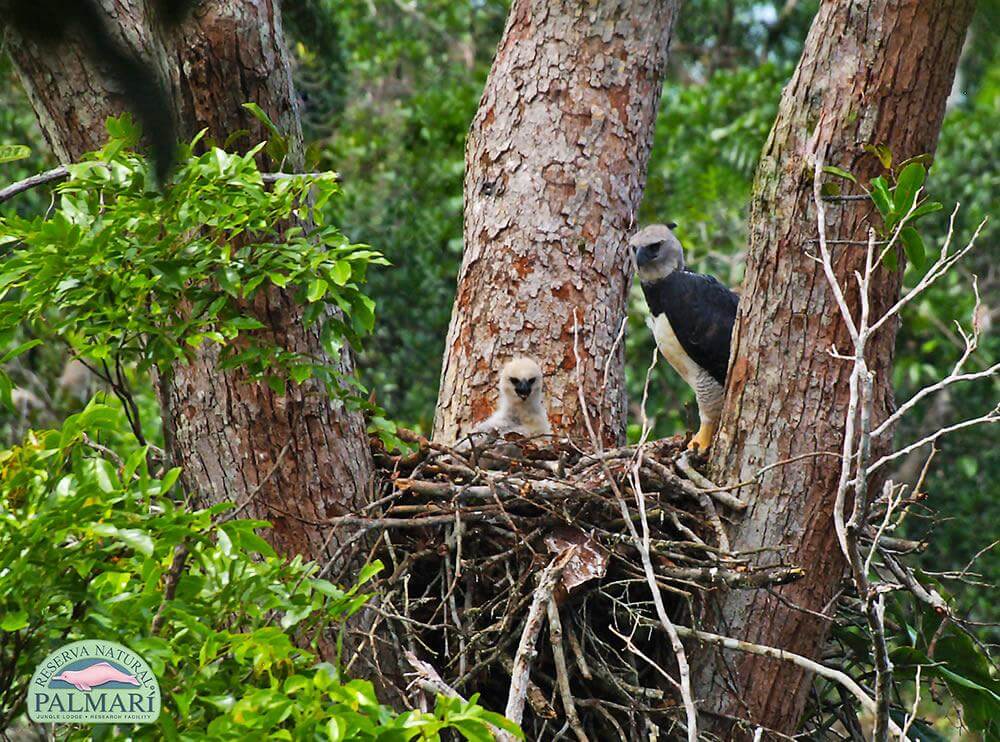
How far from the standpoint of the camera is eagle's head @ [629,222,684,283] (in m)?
5.10

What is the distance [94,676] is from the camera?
2.20m

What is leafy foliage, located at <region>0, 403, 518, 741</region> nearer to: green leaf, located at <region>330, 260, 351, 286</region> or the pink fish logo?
the pink fish logo

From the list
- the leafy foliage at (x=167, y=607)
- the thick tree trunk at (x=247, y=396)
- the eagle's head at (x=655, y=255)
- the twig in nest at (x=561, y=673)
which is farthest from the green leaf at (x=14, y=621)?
the eagle's head at (x=655, y=255)

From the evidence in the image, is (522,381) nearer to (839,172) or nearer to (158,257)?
(839,172)

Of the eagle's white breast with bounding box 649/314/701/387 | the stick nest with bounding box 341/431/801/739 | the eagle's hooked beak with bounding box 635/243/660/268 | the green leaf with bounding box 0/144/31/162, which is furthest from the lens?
the eagle's hooked beak with bounding box 635/243/660/268

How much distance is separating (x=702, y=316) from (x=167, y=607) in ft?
9.94

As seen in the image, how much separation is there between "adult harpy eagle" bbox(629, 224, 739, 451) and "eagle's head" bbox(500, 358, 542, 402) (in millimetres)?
572

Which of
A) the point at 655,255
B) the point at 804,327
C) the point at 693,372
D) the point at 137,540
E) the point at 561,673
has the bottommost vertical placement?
the point at 561,673

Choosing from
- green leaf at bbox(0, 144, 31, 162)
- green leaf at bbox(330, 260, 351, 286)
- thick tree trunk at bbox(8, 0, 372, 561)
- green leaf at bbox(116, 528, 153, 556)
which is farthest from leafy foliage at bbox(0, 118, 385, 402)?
green leaf at bbox(116, 528, 153, 556)

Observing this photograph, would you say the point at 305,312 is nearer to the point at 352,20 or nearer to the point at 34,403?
the point at 34,403

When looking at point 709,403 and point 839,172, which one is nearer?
point 839,172

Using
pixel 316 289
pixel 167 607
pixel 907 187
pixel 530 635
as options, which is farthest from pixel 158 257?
pixel 907 187

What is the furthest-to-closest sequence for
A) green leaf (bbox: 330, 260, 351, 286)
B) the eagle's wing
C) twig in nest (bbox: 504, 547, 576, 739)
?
1. the eagle's wing
2. twig in nest (bbox: 504, 547, 576, 739)
3. green leaf (bbox: 330, 260, 351, 286)

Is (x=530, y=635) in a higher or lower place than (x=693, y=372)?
lower
